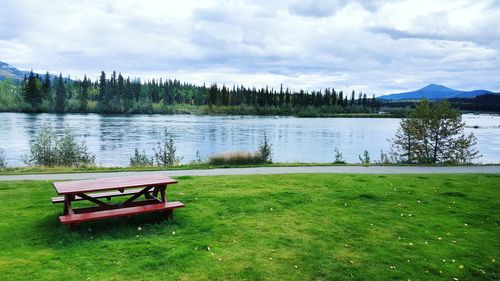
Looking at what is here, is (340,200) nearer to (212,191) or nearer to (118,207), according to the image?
(212,191)

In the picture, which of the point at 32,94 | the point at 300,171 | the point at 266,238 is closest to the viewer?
the point at 266,238

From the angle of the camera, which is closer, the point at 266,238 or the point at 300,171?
the point at 266,238

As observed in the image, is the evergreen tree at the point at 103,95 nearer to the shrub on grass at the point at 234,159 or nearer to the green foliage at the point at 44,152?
the green foliage at the point at 44,152

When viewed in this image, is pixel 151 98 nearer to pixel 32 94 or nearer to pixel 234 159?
pixel 32 94

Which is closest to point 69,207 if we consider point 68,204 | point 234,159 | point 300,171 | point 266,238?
point 68,204

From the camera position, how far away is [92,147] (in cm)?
3566

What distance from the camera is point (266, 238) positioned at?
7434 millimetres

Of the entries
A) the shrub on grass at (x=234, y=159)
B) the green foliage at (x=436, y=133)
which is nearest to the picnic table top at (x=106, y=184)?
the shrub on grass at (x=234, y=159)

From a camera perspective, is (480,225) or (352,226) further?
(480,225)

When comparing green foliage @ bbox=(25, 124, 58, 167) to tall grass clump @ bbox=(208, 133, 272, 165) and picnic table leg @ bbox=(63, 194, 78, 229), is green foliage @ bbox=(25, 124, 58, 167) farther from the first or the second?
picnic table leg @ bbox=(63, 194, 78, 229)

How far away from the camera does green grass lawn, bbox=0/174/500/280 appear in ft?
19.9

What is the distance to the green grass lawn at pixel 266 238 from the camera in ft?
19.9

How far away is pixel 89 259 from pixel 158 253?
3.50 feet

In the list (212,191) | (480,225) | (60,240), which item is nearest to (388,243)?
(480,225)
